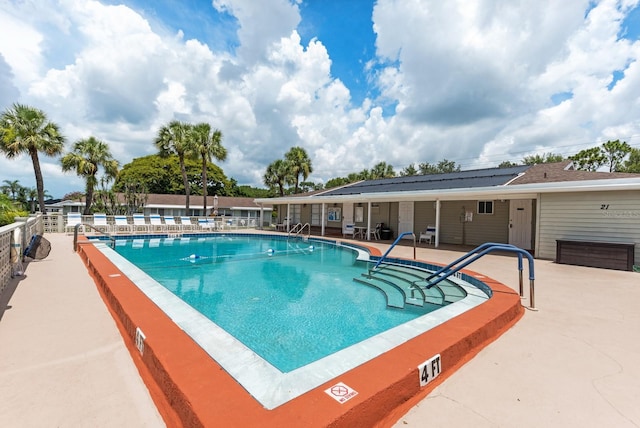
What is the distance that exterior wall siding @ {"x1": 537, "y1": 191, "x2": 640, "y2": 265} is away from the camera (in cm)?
797

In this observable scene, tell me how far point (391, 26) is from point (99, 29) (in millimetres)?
9866

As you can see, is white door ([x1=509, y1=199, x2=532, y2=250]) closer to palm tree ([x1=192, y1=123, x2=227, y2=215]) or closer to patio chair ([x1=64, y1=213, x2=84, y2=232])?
palm tree ([x1=192, y1=123, x2=227, y2=215])

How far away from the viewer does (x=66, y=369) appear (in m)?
2.48

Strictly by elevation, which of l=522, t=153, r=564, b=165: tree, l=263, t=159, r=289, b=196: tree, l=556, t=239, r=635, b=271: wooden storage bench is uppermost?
l=522, t=153, r=564, b=165: tree

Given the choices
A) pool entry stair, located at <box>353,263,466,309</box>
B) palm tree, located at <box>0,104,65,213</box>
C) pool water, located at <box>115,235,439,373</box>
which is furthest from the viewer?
palm tree, located at <box>0,104,65,213</box>

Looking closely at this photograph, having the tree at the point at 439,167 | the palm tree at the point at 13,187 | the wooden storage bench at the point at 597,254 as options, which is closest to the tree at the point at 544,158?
the tree at the point at 439,167

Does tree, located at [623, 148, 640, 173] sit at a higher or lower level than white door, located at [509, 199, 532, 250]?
higher

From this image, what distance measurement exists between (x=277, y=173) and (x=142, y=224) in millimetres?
15747

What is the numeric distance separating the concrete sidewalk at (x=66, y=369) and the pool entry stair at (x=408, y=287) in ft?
13.9

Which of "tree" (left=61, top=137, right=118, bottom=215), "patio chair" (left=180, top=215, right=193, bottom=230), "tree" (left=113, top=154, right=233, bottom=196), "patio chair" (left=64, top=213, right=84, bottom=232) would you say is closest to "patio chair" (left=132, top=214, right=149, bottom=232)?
"patio chair" (left=180, top=215, right=193, bottom=230)

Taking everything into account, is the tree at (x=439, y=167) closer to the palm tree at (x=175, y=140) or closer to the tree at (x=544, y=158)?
the tree at (x=544, y=158)

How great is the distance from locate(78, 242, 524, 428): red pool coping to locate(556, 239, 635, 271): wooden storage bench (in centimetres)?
698

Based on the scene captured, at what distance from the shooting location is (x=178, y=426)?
1.80 m

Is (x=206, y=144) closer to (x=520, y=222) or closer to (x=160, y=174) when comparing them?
(x=520, y=222)
